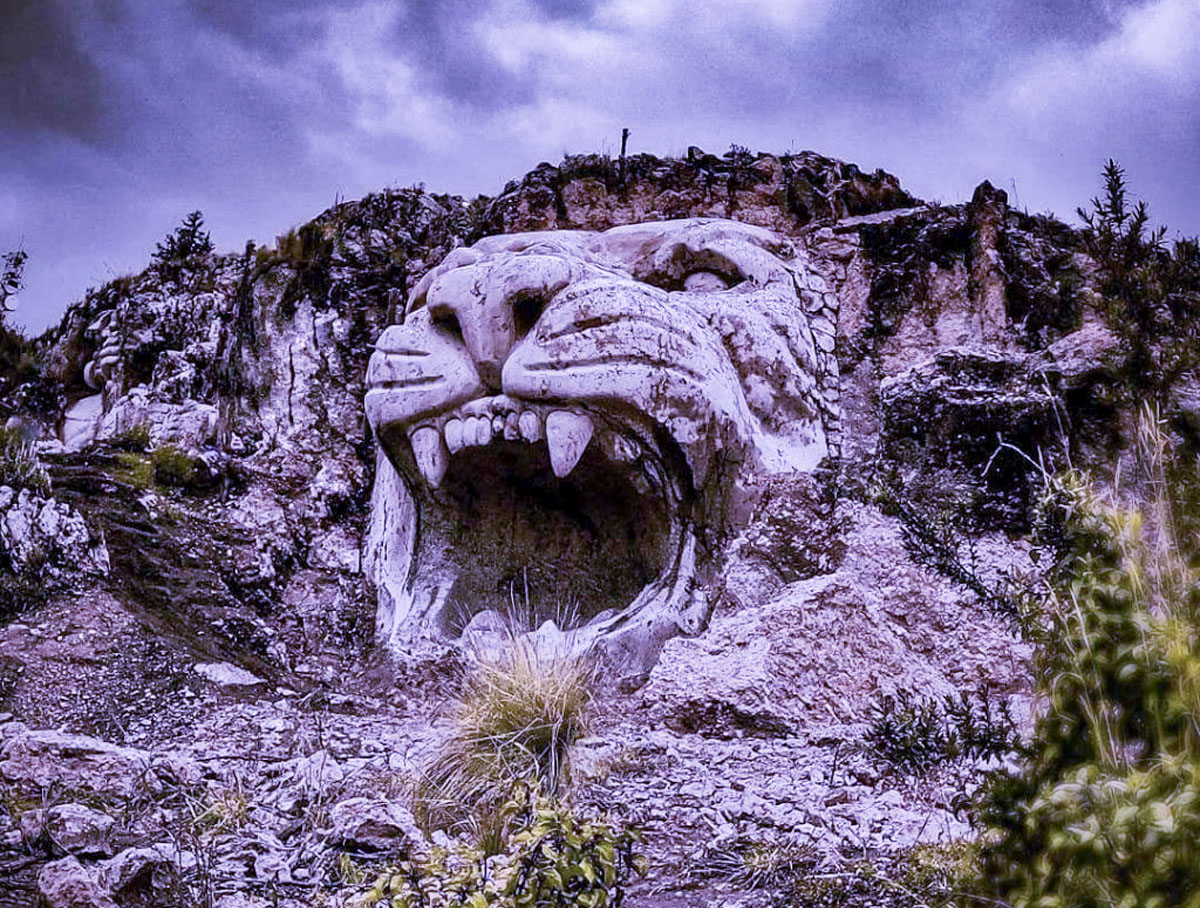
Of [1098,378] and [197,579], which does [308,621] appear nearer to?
[197,579]

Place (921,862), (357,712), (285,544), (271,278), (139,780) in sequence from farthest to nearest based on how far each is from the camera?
(271,278) → (285,544) → (357,712) → (139,780) → (921,862)

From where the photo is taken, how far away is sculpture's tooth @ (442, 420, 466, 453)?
4852 millimetres

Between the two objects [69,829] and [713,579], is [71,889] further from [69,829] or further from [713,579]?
[713,579]

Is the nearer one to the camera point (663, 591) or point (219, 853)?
point (219, 853)

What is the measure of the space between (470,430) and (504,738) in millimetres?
1475

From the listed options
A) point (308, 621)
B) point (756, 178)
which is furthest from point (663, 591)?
point (756, 178)

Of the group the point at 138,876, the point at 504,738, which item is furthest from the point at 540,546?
the point at 138,876

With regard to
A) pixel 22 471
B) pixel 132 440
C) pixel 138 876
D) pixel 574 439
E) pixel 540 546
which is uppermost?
pixel 132 440

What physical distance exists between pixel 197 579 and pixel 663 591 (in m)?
2.18

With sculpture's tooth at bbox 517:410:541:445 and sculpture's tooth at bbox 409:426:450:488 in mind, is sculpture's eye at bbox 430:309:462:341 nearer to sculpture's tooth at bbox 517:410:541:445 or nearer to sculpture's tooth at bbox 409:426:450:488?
sculpture's tooth at bbox 409:426:450:488

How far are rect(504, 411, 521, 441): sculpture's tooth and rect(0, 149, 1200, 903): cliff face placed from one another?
103 cm

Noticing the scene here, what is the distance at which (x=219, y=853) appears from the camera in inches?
125

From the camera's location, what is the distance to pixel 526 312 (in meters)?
5.00

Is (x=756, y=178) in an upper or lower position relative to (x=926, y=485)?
upper
